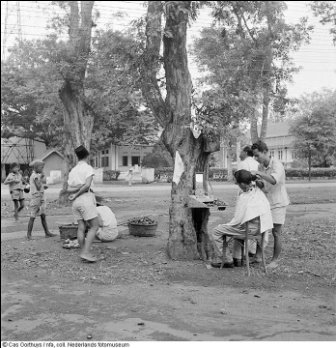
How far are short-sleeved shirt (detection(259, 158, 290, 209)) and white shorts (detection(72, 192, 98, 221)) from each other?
7.37ft

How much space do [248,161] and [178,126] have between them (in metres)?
1.08

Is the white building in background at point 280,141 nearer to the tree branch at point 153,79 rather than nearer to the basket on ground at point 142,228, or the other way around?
the basket on ground at point 142,228

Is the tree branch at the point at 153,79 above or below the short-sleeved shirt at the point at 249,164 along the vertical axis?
above

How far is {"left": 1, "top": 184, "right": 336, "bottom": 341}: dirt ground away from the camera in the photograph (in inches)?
150

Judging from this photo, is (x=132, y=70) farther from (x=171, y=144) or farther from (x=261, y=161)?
(x=261, y=161)

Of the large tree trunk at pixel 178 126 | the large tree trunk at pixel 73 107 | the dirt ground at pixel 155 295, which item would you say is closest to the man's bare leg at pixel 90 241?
the dirt ground at pixel 155 295

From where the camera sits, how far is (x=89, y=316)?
4.11m

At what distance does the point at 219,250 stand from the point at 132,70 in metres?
2.89

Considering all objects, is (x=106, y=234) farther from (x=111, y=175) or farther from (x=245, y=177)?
(x=111, y=175)

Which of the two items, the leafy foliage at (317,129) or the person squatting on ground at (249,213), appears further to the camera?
the leafy foliage at (317,129)

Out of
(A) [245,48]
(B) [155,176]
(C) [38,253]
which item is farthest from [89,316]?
(B) [155,176]

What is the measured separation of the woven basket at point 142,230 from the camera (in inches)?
329

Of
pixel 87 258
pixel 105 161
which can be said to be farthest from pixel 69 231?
pixel 105 161

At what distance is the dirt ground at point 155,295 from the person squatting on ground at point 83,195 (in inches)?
14.7
